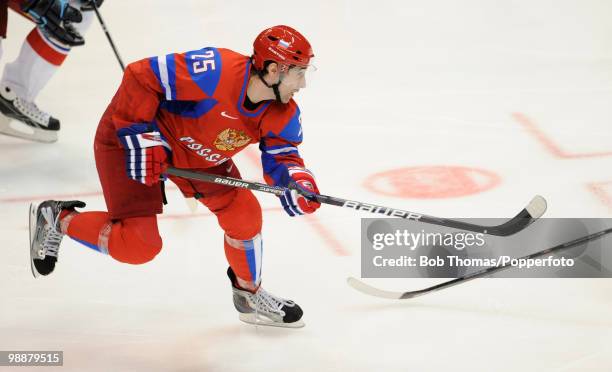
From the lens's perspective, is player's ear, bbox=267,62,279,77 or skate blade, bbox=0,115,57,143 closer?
player's ear, bbox=267,62,279,77

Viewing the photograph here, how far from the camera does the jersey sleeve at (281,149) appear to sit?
146 inches

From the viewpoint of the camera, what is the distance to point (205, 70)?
142 inches

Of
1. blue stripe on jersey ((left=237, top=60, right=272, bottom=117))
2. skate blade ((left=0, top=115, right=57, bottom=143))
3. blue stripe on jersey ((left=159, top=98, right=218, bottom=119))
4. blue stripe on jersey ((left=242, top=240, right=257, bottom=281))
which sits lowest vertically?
skate blade ((left=0, top=115, right=57, bottom=143))

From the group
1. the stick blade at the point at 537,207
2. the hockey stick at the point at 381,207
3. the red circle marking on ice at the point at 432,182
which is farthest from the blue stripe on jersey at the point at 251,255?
the red circle marking on ice at the point at 432,182

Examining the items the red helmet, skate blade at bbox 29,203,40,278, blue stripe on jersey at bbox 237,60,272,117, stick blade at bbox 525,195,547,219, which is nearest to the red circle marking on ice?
stick blade at bbox 525,195,547,219

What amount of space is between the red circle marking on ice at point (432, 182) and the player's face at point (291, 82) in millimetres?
1573

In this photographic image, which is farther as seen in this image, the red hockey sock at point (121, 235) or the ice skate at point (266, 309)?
the ice skate at point (266, 309)

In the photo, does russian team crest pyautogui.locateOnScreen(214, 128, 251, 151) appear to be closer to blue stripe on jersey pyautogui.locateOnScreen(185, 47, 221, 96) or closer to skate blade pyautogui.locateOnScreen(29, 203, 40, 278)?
blue stripe on jersey pyautogui.locateOnScreen(185, 47, 221, 96)

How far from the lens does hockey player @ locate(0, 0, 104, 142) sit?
553cm

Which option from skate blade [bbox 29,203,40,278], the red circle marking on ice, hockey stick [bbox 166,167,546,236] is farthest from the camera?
the red circle marking on ice

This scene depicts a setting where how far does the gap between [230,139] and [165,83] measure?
1.02ft

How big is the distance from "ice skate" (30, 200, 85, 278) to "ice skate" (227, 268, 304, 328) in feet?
2.26

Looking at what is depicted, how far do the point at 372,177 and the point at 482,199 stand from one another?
58 cm

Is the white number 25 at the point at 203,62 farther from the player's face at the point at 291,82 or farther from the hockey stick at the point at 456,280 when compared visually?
the hockey stick at the point at 456,280
